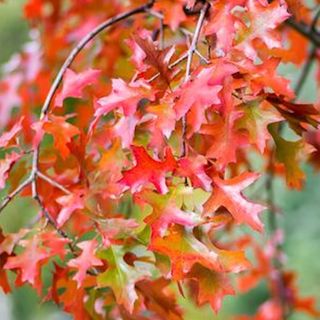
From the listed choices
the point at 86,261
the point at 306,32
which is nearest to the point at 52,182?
the point at 86,261

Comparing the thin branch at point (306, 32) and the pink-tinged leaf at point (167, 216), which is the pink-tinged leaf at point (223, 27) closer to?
the pink-tinged leaf at point (167, 216)

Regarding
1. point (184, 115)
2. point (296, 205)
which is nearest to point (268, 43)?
point (184, 115)

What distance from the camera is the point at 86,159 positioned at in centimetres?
134

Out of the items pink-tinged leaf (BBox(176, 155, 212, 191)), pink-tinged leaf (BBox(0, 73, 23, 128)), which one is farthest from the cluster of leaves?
pink-tinged leaf (BBox(0, 73, 23, 128))

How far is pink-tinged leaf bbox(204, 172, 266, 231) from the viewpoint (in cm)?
104

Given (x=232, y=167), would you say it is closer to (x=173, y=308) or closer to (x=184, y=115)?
(x=173, y=308)

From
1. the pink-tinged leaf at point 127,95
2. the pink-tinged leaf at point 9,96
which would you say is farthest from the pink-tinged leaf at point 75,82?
the pink-tinged leaf at point 9,96

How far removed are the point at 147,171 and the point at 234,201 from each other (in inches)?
4.2

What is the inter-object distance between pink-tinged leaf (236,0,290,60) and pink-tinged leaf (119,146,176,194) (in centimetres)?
17

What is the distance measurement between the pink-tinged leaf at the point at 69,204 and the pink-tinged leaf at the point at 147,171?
0.60 feet

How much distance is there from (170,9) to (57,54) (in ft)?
3.15

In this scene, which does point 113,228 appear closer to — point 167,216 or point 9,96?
point 167,216

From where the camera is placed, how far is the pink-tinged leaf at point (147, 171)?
1.04 meters

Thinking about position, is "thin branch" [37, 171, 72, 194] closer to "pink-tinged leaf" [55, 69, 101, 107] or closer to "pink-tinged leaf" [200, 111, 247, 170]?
"pink-tinged leaf" [55, 69, 101, 107]
